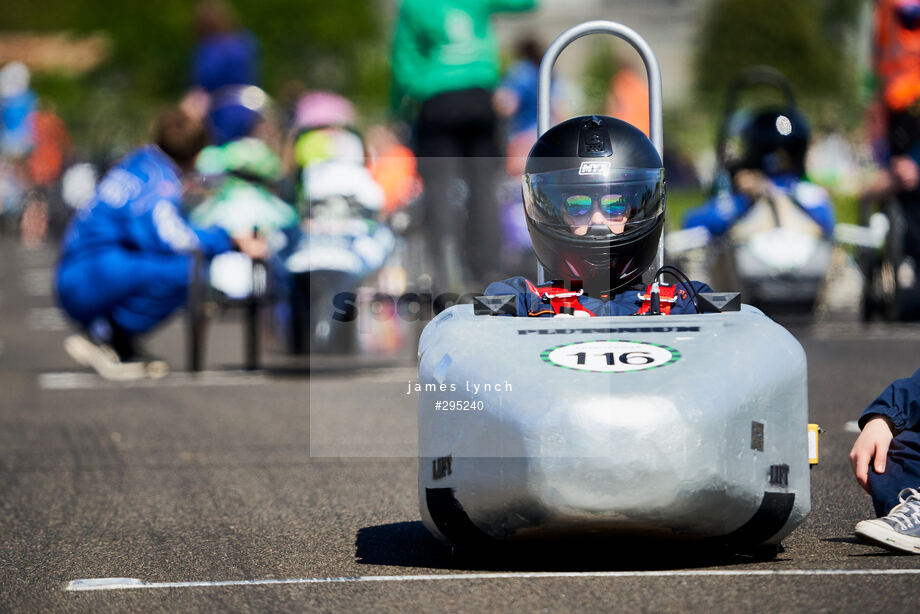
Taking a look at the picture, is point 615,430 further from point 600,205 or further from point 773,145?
point 773,145

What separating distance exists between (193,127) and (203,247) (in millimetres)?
773

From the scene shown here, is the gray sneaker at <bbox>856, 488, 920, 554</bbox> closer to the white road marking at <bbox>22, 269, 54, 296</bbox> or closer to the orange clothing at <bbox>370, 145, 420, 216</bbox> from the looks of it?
the orange clothing at <bbox>370, 145, 420, 216</bbox>

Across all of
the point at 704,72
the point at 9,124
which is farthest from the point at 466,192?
the point at 704,72

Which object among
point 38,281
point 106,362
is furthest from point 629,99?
point 106,362

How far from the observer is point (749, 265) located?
11.4 m

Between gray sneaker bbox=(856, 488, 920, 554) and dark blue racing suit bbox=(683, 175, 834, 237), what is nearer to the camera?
gray sneaker bbox=(856, 488, 920, 554)

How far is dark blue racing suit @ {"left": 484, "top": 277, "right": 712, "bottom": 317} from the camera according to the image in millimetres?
5391

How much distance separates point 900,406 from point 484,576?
1.33m

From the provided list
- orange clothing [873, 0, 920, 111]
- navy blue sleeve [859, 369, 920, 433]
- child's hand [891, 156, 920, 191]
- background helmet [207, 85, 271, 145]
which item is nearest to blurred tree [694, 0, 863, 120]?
background helmet [207, 85, 271, 145]

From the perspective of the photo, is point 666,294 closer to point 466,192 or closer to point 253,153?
point 466,192

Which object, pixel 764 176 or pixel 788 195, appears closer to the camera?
pixel 788 195

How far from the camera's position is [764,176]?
1205cm

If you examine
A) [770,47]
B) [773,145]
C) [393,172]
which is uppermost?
[770,47]

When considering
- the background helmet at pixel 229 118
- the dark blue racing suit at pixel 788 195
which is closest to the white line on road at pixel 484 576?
the dark blue racing suit at pixel 788 195
